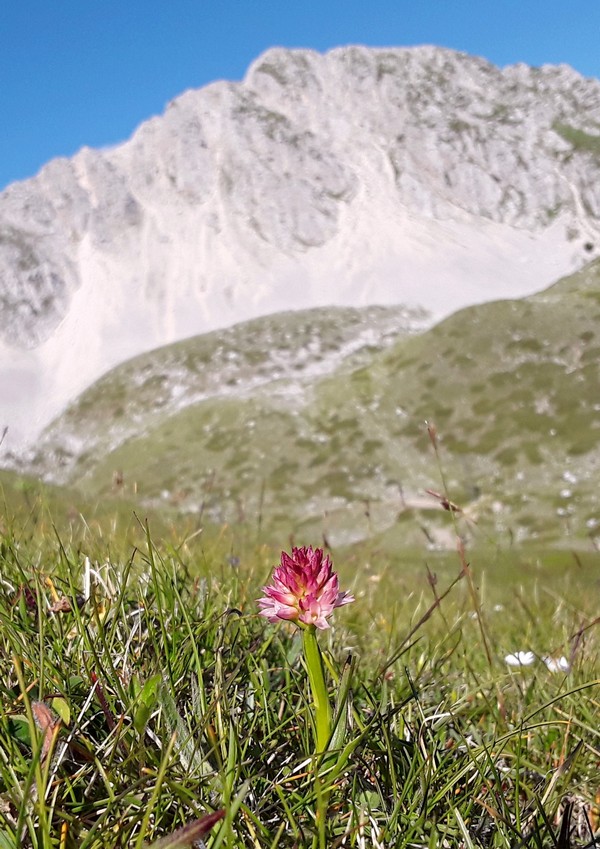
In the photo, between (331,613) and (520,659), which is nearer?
(331,613)

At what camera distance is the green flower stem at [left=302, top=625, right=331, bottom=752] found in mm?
2107

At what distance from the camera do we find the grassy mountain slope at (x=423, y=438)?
61312 mm

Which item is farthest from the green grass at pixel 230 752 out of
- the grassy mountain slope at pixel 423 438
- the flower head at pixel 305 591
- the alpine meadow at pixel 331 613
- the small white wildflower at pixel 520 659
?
the grassy mountain slope at pixel 423 438

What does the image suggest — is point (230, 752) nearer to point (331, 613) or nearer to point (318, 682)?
point (318, 682)

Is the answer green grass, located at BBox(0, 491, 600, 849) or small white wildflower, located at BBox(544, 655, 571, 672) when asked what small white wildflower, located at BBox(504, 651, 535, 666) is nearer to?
small white wildflower, located at BBox(544, 655, 571, 672)

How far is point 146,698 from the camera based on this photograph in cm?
250

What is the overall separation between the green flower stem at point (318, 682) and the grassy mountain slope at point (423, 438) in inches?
2065

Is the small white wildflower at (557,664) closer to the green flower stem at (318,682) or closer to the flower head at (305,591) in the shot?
the green flower stem at (318,682)

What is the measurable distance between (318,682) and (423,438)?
247 feet

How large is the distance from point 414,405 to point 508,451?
17.5m

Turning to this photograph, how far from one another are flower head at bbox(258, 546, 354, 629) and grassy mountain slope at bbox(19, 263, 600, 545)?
2068 inches

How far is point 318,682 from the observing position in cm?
213

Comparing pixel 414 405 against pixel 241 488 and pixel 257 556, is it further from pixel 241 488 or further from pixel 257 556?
pixel 257 556

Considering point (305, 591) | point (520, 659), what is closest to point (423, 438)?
point (520, 659)
